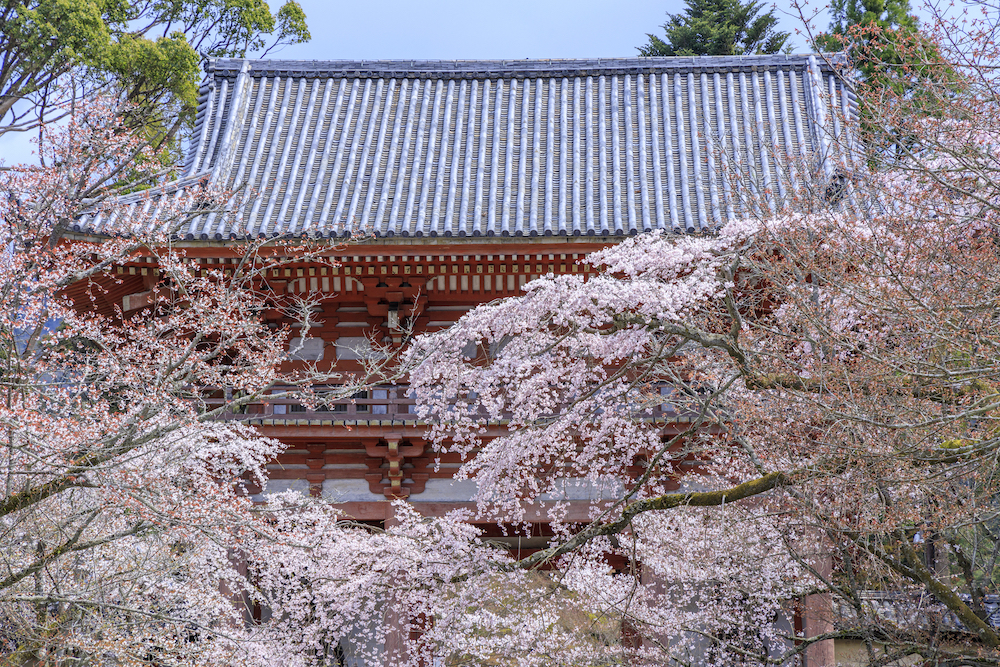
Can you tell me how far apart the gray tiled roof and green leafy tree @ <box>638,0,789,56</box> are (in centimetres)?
1025

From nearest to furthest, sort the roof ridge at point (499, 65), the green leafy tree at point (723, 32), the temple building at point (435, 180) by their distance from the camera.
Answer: the temple building at point (435, 180)
the roof ridge at point (499, 65)
the green leafy tree at point (723, 32)

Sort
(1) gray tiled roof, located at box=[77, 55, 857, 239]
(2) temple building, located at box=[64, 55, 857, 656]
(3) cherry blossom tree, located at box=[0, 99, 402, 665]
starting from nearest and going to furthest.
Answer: (3) cherry blossom tree, located at box=[0, 99, 402, 665] → (2) temple building, located at box=[64, 55, 857, 656] → (1) gray tiled roof, located at box=[77, 55, 857, 239]

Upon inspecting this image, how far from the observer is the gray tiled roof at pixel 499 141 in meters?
11.8

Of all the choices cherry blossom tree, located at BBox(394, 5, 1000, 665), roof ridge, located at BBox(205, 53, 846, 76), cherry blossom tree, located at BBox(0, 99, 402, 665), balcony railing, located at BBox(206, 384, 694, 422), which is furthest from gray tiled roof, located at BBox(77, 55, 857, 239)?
cherry blossom tree, located at BBox(394, 5, 1000, 665)

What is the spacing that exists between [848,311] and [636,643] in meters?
6.08

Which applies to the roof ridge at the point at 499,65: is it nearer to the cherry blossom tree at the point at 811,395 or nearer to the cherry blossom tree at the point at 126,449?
the cherry blossom tree at the point at 126,449

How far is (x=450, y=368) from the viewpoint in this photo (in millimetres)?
8180

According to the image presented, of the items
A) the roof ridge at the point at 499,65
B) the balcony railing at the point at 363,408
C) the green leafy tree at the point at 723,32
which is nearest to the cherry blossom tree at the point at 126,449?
the balcony railing at the point at 363,408

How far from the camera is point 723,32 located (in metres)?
24.1

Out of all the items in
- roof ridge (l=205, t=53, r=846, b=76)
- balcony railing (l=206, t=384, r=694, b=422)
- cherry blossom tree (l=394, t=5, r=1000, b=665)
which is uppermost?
roof ridge (l=205, t=53, r=846, b=76)

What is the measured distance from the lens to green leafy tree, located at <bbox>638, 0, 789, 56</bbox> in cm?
2425

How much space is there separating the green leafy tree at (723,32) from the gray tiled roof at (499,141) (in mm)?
10254

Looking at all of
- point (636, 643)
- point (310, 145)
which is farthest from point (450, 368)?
point (310, 145)

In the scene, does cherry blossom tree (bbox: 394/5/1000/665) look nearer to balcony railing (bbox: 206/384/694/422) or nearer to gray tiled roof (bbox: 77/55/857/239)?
balcony railing (bbox: 206/384/694/422)
